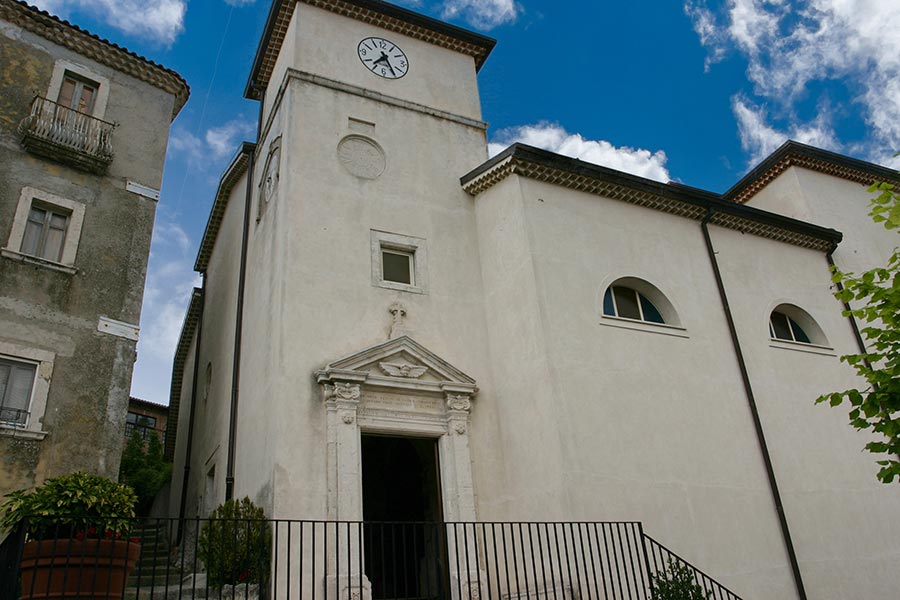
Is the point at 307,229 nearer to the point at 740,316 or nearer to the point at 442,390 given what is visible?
the point at 442,390

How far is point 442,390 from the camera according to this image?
531 inches

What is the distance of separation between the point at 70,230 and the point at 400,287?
6242mm

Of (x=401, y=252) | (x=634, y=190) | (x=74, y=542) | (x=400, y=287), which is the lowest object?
(x=74, y=542)

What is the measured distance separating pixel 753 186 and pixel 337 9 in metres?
12.7

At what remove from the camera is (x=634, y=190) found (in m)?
16.2

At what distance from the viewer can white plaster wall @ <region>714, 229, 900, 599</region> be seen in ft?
47.3

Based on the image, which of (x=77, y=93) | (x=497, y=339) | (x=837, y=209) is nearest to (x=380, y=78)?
(x=77, y=93)

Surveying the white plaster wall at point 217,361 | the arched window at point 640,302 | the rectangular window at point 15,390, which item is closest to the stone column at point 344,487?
the white plaster wall at point 217,361

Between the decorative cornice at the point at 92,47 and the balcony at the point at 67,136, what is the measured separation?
174 cm

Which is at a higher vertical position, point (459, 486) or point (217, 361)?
point (217, 361)

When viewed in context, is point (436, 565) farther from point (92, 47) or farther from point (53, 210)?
point (92, 47)

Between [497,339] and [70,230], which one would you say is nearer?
[70,230]

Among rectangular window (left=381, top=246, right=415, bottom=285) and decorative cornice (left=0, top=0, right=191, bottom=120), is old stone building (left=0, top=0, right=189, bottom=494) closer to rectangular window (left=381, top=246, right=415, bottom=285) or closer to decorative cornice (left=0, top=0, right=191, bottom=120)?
decorative cornice (left=0, top=0, right=191, bottom=120)

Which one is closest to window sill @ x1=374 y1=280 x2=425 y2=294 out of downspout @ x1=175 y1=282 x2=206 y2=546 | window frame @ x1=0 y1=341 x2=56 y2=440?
window frame @ x1=0 y1=341 x2=56 y2=440
